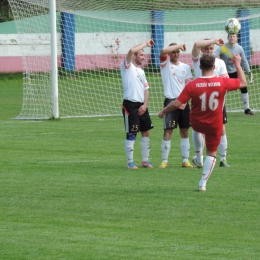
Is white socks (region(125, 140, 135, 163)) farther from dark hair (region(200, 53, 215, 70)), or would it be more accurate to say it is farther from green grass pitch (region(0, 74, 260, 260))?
dark hair (region(200, 53, 215, 70))

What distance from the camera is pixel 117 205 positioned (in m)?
9.26

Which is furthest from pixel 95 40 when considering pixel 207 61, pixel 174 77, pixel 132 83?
pixel 207 61

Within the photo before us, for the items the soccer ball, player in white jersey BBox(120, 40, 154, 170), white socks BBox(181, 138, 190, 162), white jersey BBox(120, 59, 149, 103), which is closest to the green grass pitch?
white socks BBox(181, 138, 190, 162)

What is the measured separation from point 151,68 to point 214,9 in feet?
23.2

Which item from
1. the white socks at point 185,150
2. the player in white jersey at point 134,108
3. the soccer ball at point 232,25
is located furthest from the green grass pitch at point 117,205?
the soccer ball at point 232,25

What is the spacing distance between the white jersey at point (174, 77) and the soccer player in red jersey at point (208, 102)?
2578mm

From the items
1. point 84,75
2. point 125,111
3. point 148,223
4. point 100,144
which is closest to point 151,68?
point 84,75

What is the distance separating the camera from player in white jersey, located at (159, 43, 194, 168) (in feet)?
41.6

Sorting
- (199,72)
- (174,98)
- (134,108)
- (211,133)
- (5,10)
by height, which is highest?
(5,10)

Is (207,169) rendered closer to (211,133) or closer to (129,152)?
(211,133)

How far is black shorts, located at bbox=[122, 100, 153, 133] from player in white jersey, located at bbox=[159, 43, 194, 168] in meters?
0.32

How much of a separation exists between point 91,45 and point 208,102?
21589 millimetres

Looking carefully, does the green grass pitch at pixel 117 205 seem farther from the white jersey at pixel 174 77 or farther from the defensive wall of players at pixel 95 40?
the defensive wall of players at pixel 95 40

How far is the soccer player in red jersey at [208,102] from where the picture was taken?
10.0 meters
